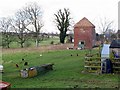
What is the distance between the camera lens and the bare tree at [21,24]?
225 feet

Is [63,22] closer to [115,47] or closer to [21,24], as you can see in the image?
[21,24]

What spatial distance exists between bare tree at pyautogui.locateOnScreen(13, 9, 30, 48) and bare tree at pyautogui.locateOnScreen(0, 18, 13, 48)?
5.99 feet

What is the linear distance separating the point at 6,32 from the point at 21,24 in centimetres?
563

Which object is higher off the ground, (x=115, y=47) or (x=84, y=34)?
(x=84, y=34)

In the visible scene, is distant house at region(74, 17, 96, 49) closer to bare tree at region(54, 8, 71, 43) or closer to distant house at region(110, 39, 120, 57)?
bare tree at region(54, 8, 71, 43)

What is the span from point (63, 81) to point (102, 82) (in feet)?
8.10

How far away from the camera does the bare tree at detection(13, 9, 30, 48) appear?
6855 centimetres

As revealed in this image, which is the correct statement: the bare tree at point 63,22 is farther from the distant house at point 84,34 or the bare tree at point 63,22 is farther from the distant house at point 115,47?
the distant house at point 115,47

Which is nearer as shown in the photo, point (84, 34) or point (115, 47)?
point (115, 47)

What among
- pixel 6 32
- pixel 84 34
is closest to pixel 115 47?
pixel 84 34

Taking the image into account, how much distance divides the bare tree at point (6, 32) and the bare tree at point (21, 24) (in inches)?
71.9

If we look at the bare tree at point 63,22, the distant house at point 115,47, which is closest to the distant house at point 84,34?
the bare tree at point 63,22

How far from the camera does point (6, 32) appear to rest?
69.1 metres

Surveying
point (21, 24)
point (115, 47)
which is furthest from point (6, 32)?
point (115, 47)
